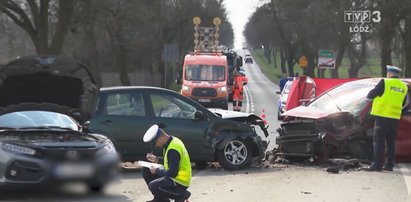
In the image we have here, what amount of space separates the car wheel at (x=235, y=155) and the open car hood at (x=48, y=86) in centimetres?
Answer: 241

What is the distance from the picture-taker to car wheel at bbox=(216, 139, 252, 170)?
11.2 metres

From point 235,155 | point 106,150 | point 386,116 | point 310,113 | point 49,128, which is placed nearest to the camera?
point 106,150

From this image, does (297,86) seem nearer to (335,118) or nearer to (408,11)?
(335,118)

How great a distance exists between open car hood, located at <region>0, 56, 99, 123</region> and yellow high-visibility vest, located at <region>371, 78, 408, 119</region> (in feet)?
15.6

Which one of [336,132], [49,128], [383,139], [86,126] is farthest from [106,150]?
[383,139]

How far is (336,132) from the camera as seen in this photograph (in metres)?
11.3

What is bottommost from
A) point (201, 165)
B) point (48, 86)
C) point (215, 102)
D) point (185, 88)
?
point (215, 102)

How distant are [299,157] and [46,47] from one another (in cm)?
2546

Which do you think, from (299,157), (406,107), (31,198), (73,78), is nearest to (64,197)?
(31,198)

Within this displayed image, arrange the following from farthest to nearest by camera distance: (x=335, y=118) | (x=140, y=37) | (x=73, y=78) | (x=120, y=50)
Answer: (x=140, y=37), (x=120, y=50), (x=335, y=118), (x=73, y=78)

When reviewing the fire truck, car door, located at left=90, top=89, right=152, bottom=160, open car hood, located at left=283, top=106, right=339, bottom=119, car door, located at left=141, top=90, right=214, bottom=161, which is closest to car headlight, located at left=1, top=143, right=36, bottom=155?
car door, located at left=90, top=89, right=152, bottom=160

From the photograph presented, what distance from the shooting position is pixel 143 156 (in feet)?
35.8

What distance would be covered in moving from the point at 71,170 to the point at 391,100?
18.7ft

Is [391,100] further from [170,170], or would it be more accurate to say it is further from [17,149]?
[17,149]
